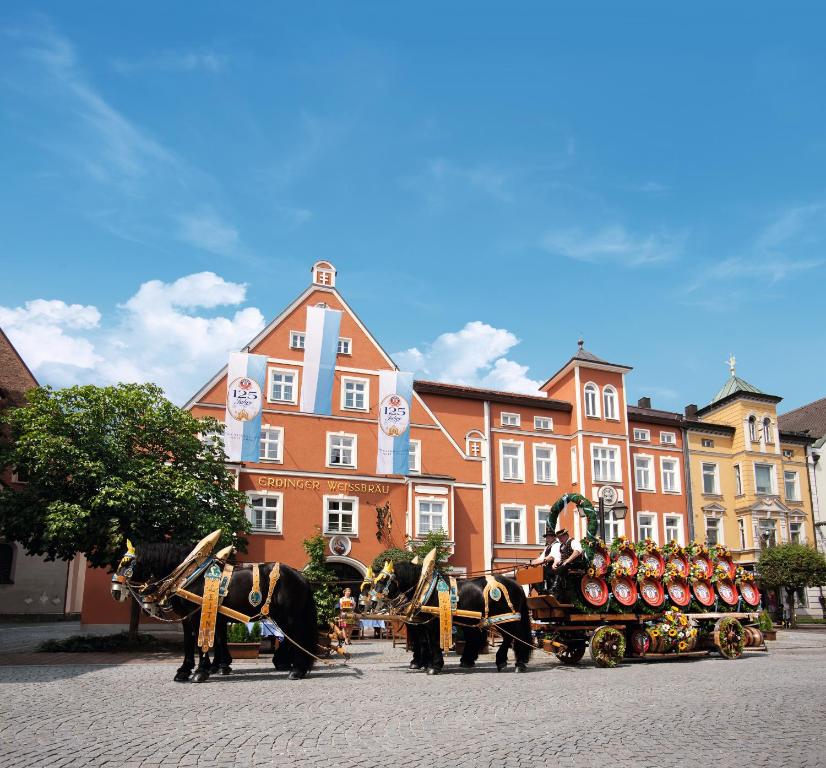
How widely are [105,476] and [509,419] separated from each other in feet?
78.5

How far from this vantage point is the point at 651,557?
17.3 metres

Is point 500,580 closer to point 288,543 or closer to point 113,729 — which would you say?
point 113,729

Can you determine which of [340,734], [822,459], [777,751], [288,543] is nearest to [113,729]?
[340,734]

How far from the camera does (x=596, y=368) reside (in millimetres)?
41875

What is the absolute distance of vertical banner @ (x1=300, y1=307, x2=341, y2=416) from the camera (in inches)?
1342

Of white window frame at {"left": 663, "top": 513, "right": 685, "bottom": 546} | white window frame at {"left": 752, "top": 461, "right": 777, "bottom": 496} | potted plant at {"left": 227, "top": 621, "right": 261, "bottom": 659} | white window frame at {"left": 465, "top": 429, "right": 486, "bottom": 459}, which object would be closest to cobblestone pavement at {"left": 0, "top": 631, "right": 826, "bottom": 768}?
potted plant at {"left": 227, "top": 621, "right": 261, "bottom": 659}

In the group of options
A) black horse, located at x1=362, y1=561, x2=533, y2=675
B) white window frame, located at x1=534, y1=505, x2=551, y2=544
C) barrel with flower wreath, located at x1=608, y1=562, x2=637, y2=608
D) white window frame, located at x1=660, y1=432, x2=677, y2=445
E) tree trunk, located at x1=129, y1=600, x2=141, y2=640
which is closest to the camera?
black horse, located at x1=362, y1=561, x2=533, y2=675

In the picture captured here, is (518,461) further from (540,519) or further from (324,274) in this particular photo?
(324,274)

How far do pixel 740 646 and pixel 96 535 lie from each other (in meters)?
15.8

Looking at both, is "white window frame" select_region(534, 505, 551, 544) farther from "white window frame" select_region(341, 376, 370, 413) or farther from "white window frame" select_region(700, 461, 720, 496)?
"white window frame" select_region(700, 461, 720, 496)

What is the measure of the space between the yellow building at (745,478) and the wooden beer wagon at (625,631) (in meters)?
27.6

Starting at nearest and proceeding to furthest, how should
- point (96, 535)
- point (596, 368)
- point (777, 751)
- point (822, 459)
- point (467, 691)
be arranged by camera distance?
point (777, 751) → point (467, 691) → point (96, 535) → point (596, 368) → point (822, 459)

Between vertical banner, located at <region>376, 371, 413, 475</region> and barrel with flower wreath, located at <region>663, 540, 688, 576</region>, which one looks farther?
vertical banner, located at <region>376, 371, 413, 475</region>

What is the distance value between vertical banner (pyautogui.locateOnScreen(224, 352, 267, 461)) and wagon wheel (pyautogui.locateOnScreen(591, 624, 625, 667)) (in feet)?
62.8
